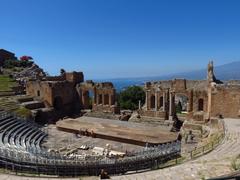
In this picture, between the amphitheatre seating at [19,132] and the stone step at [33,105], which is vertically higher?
the stone step at [33,105]

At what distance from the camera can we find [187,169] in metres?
14.7

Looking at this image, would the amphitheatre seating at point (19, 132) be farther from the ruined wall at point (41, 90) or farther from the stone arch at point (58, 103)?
the stone arch at point (58, 103)

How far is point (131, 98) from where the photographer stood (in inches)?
2090

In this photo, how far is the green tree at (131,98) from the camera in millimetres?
51375

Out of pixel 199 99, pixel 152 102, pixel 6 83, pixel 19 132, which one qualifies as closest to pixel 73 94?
pixel 6 83

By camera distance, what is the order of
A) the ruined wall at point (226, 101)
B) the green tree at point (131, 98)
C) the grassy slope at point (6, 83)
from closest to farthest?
1. the ruined wall at point (226, 101)
2. the grassy slope at point (6, 83)
3. the green tree at point (131, 98)

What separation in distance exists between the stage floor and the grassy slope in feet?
56.8

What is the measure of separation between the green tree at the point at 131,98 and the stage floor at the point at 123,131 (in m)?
16.8

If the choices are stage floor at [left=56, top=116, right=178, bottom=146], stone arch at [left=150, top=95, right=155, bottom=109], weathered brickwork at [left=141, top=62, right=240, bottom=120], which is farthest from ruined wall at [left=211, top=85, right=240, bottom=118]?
stone arch at [left=150, top=95, right=155, bottom=109]

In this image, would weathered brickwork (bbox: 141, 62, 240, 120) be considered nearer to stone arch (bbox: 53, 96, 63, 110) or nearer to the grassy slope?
stone arch (bbox: 53, 96, 63, 110)

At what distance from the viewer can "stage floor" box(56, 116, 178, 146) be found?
25.9 m

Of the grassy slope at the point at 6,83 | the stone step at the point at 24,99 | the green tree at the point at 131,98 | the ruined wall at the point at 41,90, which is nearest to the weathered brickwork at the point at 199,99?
the green tree at the point at 131,98

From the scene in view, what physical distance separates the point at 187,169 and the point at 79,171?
7.44 m

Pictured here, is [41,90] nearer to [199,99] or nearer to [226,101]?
[199,99]
